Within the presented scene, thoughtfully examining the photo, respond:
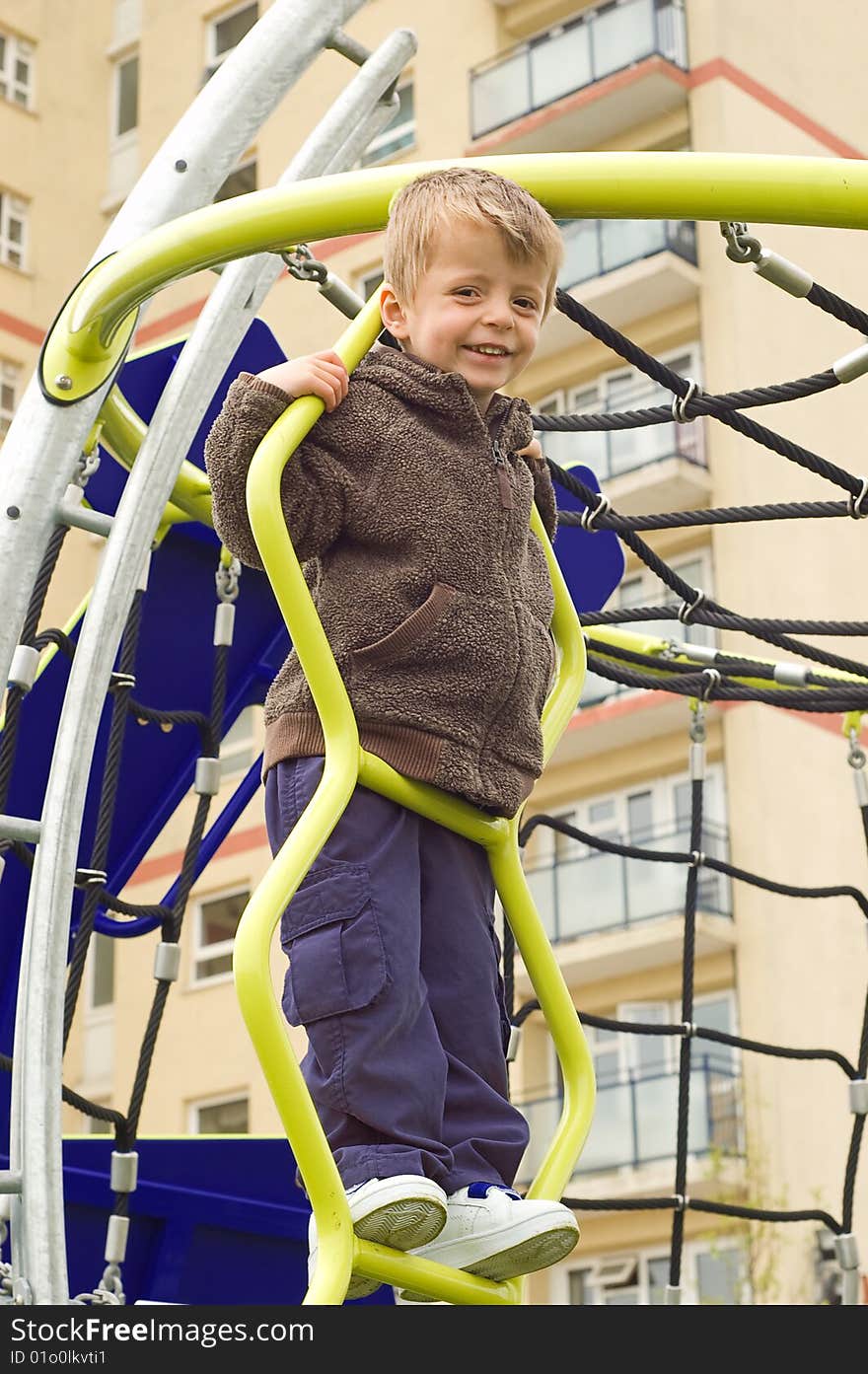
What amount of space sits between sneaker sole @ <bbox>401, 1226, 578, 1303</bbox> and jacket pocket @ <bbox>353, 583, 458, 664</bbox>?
400 mm

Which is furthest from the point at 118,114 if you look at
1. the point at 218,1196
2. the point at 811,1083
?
the point at 218,1196

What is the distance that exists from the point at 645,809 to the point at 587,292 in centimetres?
303

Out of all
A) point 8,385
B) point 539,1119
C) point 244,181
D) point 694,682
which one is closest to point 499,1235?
point 694,682

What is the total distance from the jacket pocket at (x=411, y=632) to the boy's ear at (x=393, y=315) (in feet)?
0.65

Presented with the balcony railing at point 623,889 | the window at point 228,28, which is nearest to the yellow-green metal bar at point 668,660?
the balcony railing at point 623,889

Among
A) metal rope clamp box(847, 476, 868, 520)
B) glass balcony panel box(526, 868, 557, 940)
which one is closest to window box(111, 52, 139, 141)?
glass balcony panel box(526, 868, 557, 940)

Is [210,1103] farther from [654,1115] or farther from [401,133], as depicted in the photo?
[401,133]

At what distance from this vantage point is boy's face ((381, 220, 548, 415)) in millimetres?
1395

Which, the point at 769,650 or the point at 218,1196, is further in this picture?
the point at 769,650

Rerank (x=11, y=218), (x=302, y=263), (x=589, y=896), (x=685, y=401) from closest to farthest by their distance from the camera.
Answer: (x=302, y=263) < (x=685, y=401) < (x=589, y=896) < (x=11, y=218)

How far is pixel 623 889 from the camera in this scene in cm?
1146

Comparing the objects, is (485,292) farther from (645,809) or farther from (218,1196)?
(645,809)

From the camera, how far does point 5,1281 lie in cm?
167

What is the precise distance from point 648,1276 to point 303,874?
1051cm
